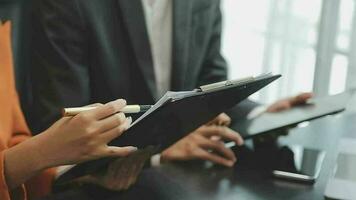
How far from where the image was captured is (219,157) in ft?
3.48

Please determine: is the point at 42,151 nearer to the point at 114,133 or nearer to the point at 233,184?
the point at 114,133

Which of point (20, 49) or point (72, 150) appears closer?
point (72, 150)

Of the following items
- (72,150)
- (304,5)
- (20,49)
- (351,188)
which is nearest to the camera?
(72,150)

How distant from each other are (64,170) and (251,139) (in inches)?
16.8

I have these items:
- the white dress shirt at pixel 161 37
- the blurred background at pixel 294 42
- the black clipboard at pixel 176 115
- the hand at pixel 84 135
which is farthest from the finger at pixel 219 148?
the blurred background at pixel 294 42

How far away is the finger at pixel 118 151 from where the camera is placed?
2.52 ft

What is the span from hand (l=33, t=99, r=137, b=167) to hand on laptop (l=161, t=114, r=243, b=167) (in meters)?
0.32

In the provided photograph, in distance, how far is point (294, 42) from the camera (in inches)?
76.9

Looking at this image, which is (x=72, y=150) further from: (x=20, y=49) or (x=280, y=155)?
(x=20, y=49)

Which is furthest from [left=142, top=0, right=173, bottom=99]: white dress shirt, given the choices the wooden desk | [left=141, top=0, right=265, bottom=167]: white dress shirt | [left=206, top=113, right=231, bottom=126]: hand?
the wooden desk

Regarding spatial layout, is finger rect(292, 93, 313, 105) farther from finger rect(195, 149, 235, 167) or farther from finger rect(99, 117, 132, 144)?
finger rect(99, 117, 132, 144)

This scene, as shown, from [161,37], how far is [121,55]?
0.12 meters

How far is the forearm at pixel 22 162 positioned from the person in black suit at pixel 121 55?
327 mm

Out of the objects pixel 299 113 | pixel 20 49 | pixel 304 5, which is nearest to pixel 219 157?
pixel 299 113
